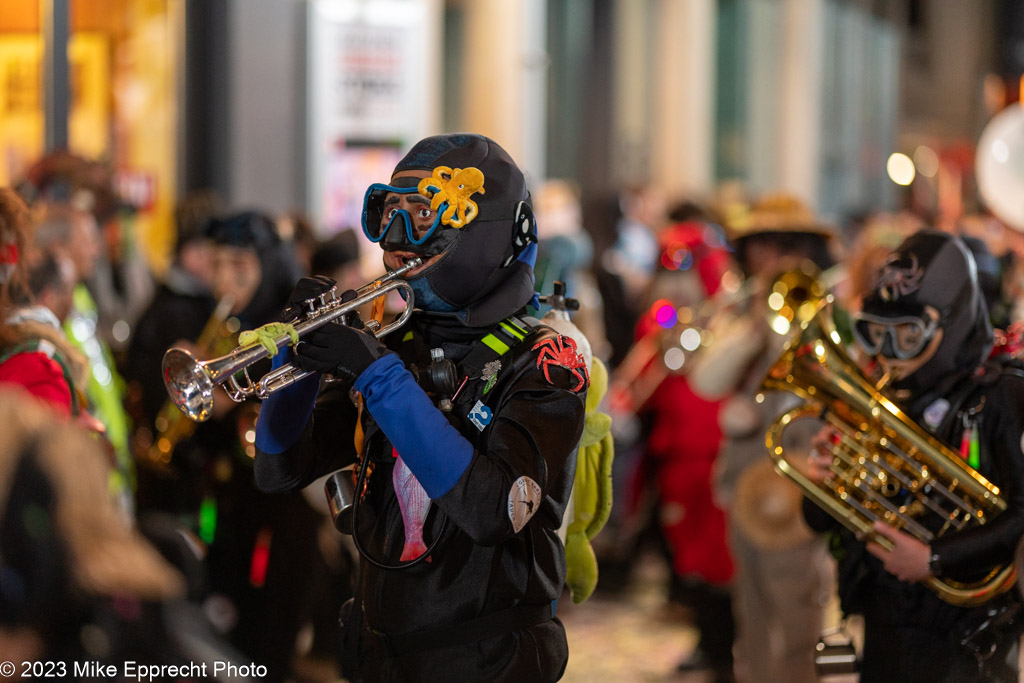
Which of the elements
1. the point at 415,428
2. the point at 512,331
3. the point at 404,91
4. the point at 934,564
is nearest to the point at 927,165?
the point at 404,91

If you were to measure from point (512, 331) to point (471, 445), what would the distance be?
0.33 meters

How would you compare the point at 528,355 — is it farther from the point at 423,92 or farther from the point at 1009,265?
the point at 423,92

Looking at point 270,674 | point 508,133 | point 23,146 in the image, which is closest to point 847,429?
point 270,674

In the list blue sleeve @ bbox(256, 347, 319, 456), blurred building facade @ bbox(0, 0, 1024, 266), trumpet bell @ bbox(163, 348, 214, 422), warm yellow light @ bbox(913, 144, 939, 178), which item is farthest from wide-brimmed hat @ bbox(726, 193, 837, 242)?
warm yellow light @ bbox(913, 144, 939, 178)

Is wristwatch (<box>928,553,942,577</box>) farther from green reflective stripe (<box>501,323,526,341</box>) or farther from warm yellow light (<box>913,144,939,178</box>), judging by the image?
warm yellow light (<box>913,144,939,178</box>)

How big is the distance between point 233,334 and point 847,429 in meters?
→ 2.34

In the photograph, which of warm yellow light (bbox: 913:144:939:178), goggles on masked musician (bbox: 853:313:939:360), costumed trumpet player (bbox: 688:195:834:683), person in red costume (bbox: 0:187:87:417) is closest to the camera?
person in red costume (bbox: 0:187:87:417)

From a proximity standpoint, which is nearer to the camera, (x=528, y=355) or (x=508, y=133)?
(x=528, y=355)

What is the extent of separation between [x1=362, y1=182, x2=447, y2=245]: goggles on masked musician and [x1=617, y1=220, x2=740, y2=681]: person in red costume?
3.70 meters

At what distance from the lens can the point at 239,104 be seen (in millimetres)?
8523

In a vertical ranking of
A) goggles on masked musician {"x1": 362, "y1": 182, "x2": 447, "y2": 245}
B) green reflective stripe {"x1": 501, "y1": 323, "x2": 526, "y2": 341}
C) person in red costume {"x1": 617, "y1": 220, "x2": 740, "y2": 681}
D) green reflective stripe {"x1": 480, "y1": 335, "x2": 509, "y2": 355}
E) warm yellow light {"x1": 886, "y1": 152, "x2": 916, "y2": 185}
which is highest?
goggles on masked musician {"x1": 362, "y1": 182, "x2": 447, "y2": 245}

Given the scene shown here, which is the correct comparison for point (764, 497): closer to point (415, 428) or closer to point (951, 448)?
point (951, 448)

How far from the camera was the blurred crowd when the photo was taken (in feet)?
6.34

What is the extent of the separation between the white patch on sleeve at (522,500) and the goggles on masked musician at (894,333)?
4.49 ft
